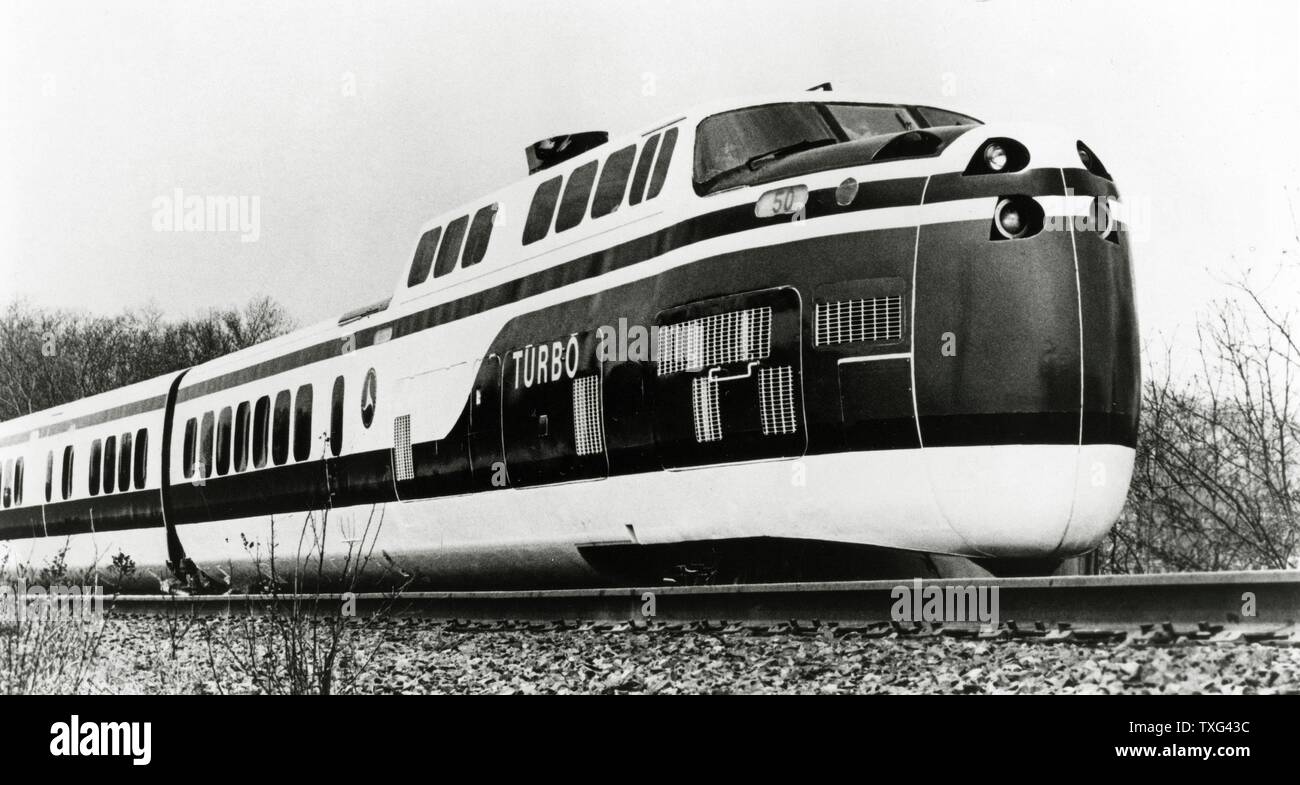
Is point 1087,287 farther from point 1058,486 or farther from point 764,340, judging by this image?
point 764,340

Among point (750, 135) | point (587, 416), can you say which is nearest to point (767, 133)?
point (750, 135)

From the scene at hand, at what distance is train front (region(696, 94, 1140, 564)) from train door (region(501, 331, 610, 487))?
74.5 inches

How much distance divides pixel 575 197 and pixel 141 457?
8.57 meters

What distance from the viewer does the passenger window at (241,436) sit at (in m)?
14.2

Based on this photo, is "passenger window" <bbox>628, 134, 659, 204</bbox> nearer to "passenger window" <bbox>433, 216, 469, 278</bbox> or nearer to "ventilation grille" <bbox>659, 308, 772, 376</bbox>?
"ventilation grille" <bbox>659, 308, 772, 376</bbox>

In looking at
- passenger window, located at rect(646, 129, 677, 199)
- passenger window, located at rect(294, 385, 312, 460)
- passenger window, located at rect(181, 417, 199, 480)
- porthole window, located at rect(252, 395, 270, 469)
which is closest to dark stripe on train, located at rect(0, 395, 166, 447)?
passenger window, located at rect(181, 417, 199, 480)

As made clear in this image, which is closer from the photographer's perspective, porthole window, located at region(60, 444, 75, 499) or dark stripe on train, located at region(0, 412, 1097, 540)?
dark stripe on train, located at region(0, 412, 1097, 540)

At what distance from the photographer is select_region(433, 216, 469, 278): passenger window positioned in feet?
37.4

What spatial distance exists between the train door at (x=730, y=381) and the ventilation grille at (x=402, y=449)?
341 cm

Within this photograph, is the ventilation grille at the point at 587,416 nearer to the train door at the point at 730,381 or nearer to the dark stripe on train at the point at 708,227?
the train door at the point at 730,381

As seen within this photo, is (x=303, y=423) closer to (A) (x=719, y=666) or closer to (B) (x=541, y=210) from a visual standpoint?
(B) (x=541, y=210)

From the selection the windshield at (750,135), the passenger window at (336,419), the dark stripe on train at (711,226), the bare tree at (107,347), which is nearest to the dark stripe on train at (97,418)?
the dark stripe on train at (711,226)

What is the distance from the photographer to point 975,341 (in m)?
7.35
